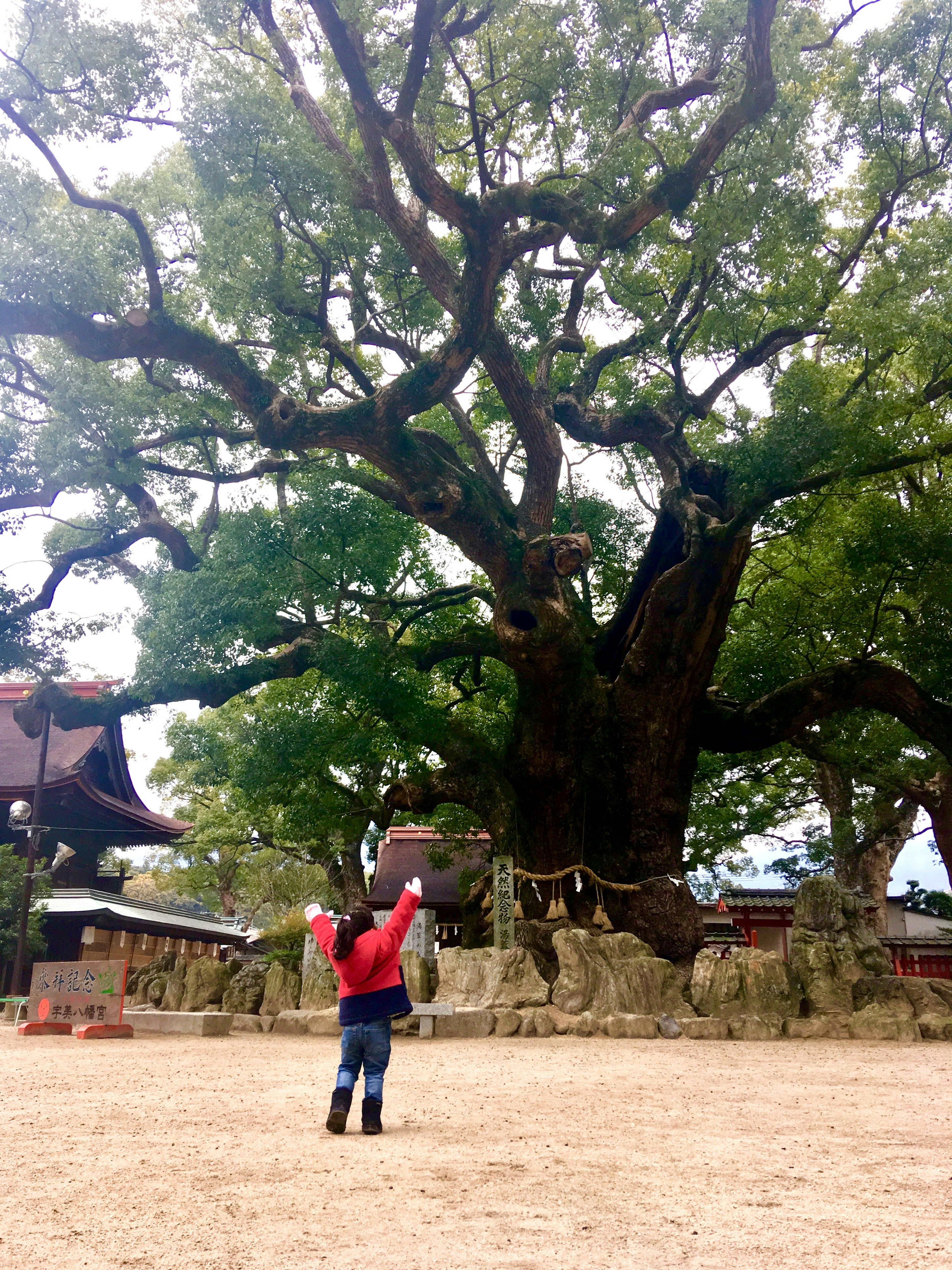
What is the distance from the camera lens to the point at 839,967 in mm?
10344

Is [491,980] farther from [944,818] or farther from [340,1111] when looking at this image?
[944,818]

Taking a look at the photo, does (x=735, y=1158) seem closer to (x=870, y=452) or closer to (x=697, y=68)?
(x=870, y=452)

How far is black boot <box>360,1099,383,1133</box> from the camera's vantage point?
4.29m

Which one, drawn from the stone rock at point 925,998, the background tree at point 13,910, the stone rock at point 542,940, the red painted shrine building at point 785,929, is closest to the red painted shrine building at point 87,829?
the background tree at point 13,910

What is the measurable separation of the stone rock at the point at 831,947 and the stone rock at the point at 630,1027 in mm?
2027

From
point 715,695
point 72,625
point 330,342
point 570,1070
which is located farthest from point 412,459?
point 570,1070

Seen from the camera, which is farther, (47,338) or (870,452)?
(47,338)

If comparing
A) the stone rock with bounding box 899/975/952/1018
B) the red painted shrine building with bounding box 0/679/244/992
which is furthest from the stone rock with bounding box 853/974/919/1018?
the red painted shrine building with bounding box 0/679/244/992

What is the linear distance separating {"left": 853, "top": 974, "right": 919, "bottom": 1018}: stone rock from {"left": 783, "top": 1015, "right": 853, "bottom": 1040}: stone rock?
44cm

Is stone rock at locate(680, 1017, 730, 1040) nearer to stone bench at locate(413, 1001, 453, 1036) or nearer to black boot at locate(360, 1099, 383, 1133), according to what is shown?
stone bench at locate(413, 1001, 453, 1036)

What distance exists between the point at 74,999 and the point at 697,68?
12699 millimetres

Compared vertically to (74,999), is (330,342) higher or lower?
higher

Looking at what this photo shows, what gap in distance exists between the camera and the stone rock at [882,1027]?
30.5 ft

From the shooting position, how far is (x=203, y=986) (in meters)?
11.5
